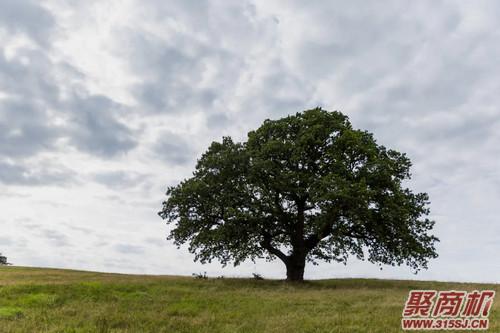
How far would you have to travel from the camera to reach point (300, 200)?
1417 inches

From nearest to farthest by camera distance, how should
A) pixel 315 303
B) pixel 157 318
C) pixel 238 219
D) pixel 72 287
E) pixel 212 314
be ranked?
pixel 157 318
pixel 212 314
pixel 315 303
pixel 72 287
pixel 238 219

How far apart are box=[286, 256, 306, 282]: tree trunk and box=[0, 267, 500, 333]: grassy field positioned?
425 inches

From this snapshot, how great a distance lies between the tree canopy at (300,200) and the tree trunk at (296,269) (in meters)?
0.09

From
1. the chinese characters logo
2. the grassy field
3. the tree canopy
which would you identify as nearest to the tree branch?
the tree canopy

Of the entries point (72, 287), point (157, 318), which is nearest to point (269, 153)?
point (72, 287)

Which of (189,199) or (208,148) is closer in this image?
(189,199)

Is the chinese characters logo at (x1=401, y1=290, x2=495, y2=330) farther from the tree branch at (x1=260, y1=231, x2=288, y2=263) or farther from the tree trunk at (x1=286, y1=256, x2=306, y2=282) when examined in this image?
the tree branch at (x1=260, y1=231, x2=288, y2=263)

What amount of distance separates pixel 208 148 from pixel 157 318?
886 inches

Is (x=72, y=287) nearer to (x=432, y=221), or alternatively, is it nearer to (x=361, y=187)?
(x=361, y=187)

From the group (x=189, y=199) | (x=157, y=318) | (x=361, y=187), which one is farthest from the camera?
(x=189, y=199)

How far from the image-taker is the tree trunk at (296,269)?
118 feet

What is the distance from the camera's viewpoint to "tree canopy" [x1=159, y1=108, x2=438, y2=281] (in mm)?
32875

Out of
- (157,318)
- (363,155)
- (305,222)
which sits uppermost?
(363,155)

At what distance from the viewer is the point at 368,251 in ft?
117
